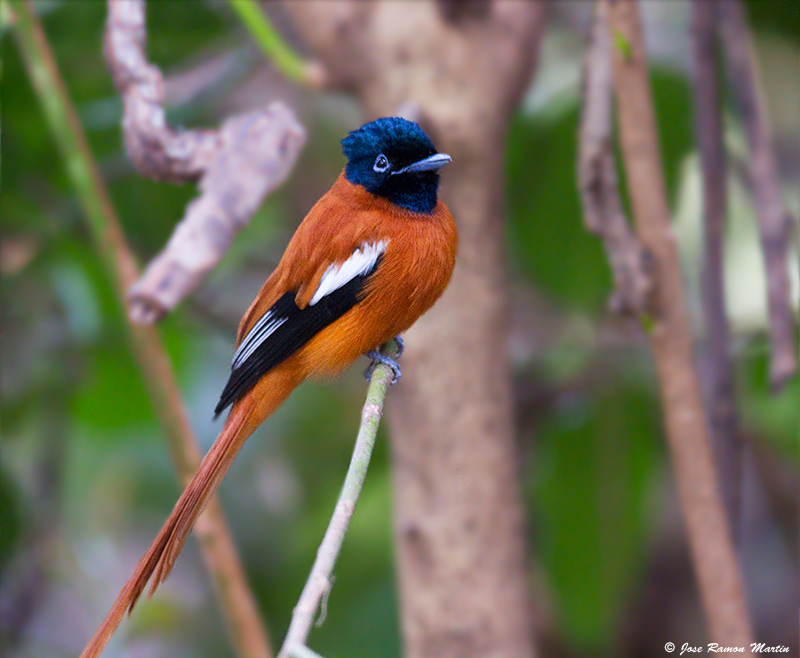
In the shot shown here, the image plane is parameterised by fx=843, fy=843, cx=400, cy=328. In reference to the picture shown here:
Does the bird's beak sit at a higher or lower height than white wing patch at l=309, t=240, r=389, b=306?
higher

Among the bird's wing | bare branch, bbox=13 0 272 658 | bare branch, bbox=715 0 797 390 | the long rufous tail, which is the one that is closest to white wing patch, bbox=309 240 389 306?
the bird's wing

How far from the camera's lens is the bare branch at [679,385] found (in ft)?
5.18

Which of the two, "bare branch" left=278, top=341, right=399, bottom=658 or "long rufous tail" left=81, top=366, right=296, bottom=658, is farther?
"long rufous tail" left=81, top=366, right=296, bottom=658

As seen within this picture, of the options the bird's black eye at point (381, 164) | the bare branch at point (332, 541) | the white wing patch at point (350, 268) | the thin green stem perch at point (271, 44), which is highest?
the thin green stem perch at point (271, 44)

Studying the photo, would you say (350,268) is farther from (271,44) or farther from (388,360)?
(271,44)

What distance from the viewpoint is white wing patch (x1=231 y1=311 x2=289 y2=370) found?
1.54 metres

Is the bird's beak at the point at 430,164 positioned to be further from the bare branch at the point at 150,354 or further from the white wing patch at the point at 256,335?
the bare branch at the point at 150,354

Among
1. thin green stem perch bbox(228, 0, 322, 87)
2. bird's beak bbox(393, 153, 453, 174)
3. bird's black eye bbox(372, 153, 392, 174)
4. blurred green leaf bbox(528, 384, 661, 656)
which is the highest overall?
thin green stem perch bbox(228, 0, 322, 87)

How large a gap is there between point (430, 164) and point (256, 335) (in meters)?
0.44

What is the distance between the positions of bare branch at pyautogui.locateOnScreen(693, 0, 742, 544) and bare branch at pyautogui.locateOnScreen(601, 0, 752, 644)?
0.30m

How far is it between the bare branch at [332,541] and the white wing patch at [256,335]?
413mm

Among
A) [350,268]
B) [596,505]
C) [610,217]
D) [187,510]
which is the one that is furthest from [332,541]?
[596,505]

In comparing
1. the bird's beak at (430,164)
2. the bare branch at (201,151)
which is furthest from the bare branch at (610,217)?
the bare branch at (201,151)

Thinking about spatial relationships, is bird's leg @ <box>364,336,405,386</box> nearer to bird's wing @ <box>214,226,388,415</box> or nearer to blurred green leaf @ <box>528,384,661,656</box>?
bird's wing @ <box>214,226,388,415</box>
